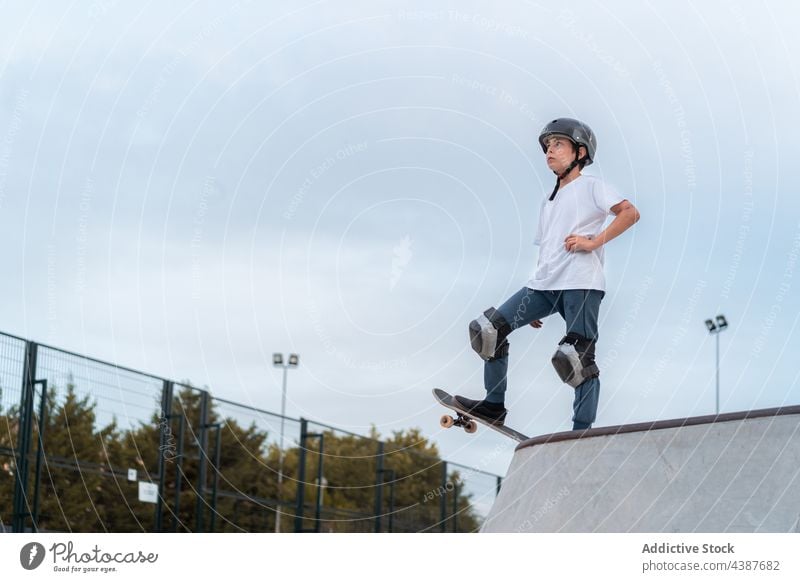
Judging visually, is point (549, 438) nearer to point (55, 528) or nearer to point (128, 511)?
point (55, 528)

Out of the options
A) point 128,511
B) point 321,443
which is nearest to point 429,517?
point 321,443

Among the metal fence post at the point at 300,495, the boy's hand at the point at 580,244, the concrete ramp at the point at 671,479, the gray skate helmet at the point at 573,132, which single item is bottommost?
the concrete ramp at the point at 671,479

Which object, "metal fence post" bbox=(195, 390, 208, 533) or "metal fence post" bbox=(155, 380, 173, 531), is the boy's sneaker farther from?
"metal fence post" bbox=(195, 390, 208, 533)

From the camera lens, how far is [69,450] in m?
19.9

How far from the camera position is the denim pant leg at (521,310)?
9.47 meters

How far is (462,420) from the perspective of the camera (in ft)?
33.0

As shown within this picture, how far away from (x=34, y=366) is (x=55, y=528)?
3442 mm

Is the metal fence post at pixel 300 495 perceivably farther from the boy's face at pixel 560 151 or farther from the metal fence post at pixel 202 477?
the boy's face at pixel 560 151

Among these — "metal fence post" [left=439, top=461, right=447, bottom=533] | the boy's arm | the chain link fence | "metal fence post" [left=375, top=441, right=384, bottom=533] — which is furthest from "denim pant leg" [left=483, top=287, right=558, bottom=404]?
"metal fence post" [left=439, top=461, right=447, bottom=533]

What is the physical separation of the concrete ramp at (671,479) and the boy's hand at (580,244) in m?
1.78

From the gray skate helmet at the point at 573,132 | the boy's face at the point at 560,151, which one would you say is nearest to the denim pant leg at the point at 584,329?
the boy's face at the point at 560,151

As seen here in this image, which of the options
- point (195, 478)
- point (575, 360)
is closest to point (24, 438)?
point (575, 360)

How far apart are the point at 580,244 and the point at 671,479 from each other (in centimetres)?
249
